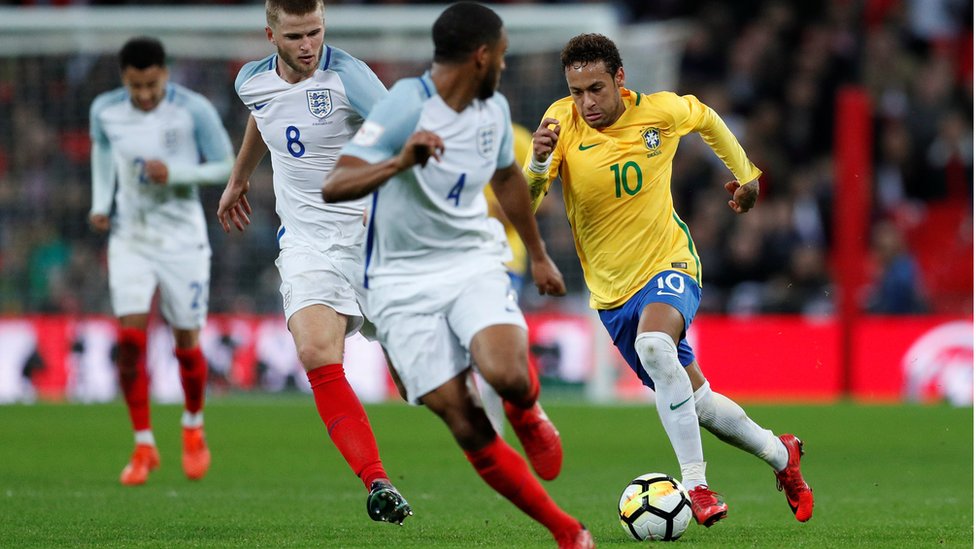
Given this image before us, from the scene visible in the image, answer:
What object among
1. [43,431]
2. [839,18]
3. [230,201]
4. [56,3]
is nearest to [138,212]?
[230,201]

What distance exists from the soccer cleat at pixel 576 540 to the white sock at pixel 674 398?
148 cm

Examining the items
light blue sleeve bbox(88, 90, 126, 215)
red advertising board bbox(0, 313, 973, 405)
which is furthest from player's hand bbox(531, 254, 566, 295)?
red advertising board bbox(0, 313, 973, 405)

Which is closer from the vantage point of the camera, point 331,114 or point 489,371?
point 489,371

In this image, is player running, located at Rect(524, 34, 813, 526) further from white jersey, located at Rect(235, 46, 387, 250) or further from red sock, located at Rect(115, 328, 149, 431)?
red sock, located at Rect(115, 328, 149, 431)

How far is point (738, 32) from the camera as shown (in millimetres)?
22219

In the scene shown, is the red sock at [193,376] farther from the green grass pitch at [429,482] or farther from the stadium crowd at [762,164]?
the stadium crowd at [762,164]

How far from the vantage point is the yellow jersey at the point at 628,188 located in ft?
25.1

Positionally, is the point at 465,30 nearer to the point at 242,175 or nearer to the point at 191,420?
the point at 242,175

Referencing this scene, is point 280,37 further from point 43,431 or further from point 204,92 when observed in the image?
point 204,92

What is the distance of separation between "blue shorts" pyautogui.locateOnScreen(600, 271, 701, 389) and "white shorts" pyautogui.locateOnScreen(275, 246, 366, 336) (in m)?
1.29

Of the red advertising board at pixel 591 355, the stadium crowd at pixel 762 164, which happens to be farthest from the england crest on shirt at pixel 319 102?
the red advertising board at pixel 591 355

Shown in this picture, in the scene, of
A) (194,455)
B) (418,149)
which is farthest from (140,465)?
(418,149)

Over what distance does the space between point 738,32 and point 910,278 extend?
231 inches

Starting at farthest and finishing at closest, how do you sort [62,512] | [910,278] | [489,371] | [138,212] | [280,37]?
1. [910,278]
2. [138,212]
3. [62,512]
4. [280,37]
5. [489,371]
